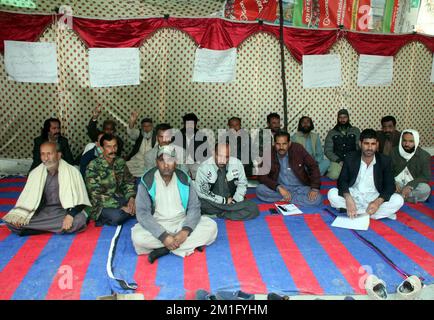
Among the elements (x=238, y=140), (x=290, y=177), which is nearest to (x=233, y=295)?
(x=290, y=177)

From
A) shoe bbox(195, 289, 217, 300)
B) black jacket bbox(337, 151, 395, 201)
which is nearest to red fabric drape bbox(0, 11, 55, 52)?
black jacket bbox(337, 151, 395, 201)

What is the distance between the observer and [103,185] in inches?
157

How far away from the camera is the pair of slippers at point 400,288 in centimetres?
262

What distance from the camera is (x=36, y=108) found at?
19.2 feet

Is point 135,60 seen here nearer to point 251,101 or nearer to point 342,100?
point 251,101

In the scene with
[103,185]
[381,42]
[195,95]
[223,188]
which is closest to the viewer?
[103,185]

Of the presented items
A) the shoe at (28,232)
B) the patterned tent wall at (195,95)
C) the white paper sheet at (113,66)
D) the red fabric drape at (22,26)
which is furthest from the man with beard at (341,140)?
→ the red fabric drape at (22,26)

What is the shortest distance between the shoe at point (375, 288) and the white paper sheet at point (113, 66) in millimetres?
4695

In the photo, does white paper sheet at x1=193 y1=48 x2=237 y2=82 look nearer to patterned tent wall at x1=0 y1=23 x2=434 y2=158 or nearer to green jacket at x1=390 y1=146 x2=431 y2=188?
patterned tent wall at x1=0 y1=23 x2=434 y2=158

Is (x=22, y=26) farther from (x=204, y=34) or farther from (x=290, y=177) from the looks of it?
(x=290, y=177)

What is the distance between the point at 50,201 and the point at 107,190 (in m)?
0.59

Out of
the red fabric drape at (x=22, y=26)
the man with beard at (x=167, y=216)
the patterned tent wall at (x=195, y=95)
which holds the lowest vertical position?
the man with beard at (x=167, y=216)

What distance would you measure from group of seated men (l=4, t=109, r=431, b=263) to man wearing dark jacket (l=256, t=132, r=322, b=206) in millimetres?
13

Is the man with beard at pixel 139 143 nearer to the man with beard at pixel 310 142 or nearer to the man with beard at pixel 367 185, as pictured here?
the man with beard at pixel 310 142
